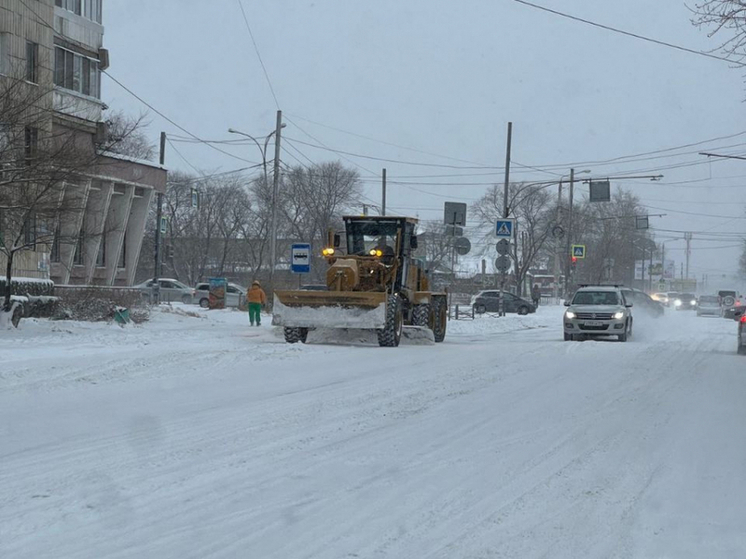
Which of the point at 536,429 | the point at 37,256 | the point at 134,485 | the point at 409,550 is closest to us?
the point at 409,550

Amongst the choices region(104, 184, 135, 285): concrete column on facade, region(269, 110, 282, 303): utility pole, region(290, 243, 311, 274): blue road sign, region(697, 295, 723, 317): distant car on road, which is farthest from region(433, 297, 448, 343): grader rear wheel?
region(697, 295, 723, 317): distant car on road

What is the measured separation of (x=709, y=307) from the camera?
60719 millimetres

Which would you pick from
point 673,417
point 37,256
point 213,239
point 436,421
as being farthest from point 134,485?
point 213,239

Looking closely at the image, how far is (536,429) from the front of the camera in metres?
9.91

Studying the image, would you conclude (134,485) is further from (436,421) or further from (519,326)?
(519,326)

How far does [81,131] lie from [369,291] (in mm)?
11767

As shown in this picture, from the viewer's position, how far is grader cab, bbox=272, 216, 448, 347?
21094 mm

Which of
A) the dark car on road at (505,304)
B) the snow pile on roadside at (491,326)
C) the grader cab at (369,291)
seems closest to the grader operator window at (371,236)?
the grader cab at (369,291)

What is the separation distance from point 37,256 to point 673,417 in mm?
25501

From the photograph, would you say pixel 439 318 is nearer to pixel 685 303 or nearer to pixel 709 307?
pixel 709 307

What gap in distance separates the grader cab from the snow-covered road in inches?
188

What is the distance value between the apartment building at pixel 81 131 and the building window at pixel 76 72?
3 cm

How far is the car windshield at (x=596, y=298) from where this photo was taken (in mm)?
27625

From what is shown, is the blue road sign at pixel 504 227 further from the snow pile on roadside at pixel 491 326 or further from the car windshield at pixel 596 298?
the car windshield at pixel 596 298
